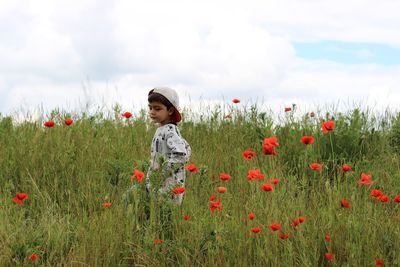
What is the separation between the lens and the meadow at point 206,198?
3707 millimetres

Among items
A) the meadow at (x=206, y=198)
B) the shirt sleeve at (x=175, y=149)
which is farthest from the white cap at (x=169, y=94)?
the meadow at (x=206, y=198)

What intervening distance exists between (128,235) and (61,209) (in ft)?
4.28

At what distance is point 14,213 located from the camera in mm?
4680

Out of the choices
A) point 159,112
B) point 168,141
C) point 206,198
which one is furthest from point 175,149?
point 206,198

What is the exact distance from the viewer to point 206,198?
498cm

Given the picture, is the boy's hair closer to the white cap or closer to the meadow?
the white cap

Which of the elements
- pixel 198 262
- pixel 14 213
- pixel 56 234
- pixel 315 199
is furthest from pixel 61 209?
pixel 315 199

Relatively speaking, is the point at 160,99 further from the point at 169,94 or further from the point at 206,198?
the point at 206,198

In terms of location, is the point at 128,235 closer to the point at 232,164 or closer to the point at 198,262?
the point at 198,262

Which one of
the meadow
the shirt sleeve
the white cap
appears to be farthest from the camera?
the white cap

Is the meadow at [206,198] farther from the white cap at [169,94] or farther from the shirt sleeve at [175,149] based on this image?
the white cap at [169,94]

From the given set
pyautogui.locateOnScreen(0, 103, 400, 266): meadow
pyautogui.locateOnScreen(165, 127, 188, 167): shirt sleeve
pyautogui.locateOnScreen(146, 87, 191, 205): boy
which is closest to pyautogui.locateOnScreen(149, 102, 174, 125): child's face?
pyautogui.locateOnScreen(146, 87, 191, 205): boy

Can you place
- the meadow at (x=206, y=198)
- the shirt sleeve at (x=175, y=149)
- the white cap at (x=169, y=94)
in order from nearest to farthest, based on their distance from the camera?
the meadow at (x=206, y=198)
the shirt sleeve at (x=175, y=149)
the white cap at (x=169, y=94)

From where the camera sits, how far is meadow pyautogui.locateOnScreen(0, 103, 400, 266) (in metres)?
3.71
